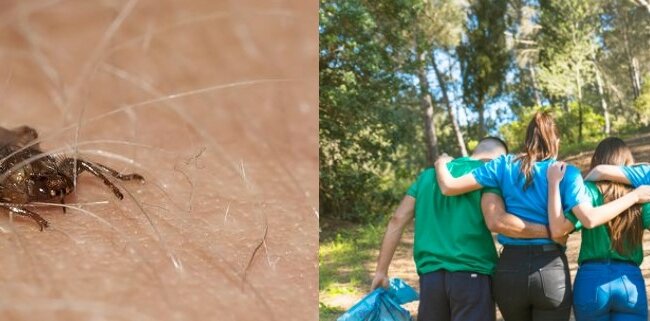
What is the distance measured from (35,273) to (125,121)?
40cm

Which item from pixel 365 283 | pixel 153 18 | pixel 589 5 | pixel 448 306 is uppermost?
pixel 589 5

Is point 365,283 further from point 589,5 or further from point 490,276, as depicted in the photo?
point 589,5

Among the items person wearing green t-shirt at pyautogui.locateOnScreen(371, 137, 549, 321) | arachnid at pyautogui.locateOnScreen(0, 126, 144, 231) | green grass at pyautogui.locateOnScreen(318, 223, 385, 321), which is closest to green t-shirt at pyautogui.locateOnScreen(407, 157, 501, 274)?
person wearing green t-shirt at pyautogui.locateOnScreen(371, 137, 549, 321)

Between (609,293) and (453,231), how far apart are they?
0.58 metres

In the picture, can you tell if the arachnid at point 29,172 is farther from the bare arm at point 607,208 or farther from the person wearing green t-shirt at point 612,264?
the person wearing green t-shirt at point 612,264

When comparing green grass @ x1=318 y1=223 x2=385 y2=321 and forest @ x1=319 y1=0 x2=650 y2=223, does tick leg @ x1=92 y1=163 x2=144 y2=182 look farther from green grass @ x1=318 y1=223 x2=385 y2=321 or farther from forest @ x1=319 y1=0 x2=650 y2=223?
forest @ x1=319 y1=0 x2=650 y2=223

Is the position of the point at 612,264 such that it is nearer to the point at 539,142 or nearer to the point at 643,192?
the point at 643,192

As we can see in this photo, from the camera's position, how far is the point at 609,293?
114 inches

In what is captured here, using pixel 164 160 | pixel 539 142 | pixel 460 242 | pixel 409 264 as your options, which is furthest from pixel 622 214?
pixel 409 264

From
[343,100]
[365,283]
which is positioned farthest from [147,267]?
[343,100]

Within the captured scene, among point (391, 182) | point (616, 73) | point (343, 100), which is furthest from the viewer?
point (616, 73)

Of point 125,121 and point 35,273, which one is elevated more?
point 125,121

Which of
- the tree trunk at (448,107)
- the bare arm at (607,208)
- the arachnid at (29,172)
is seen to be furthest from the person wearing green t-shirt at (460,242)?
the tree trunk at (448,107)

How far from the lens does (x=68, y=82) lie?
6.24ft
